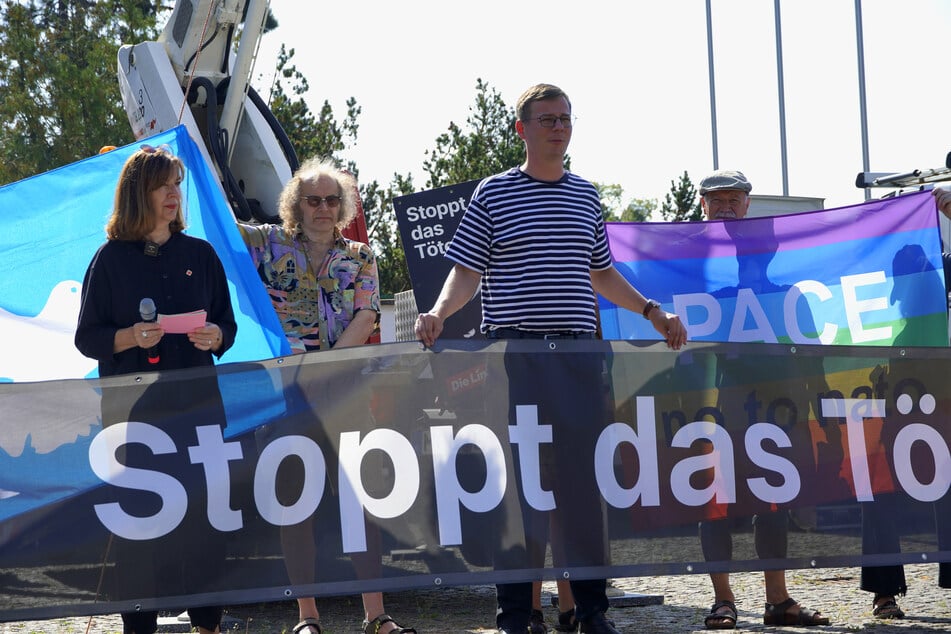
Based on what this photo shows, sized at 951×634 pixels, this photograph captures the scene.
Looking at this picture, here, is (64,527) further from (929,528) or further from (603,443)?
(929,528)

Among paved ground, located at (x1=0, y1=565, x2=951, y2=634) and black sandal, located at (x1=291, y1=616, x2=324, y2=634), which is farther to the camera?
paved ground, located at (x1=0, y1=565, x2=951, y2=634)

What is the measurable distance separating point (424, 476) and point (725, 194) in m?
2.91

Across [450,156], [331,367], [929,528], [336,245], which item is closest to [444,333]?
[336,245]

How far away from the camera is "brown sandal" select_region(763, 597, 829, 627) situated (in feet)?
18.2

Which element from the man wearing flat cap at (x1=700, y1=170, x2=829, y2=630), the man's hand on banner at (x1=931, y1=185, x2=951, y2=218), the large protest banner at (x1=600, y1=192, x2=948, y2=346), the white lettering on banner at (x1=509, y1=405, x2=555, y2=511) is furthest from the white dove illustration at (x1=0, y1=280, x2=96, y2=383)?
the man's hand on banner at (x1=931, y1=185, x2=951, y2=218)

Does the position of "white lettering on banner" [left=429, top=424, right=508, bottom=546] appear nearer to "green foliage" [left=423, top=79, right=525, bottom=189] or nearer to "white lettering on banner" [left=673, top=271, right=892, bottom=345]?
"white lettering on banner" [left=673, top=271, right=892, bottom=345]

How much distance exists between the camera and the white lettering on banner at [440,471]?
4.66 meters

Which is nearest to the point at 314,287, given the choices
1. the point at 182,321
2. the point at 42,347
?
the point at 182,321

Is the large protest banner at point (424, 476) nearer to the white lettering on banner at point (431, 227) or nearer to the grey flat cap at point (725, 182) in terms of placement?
the grey flat cap at point (725, 182)

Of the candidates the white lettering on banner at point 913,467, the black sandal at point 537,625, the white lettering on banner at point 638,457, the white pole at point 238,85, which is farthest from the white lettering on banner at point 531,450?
the white pole at point 238,85

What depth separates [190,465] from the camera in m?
4.68

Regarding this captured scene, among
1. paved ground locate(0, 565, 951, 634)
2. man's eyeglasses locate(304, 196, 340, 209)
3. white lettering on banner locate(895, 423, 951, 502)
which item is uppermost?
man's eyeglasses locate(304, 196, 340, 209)

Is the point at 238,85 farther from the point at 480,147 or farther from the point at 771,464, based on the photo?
the point at 480,147

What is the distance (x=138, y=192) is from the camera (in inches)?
186
